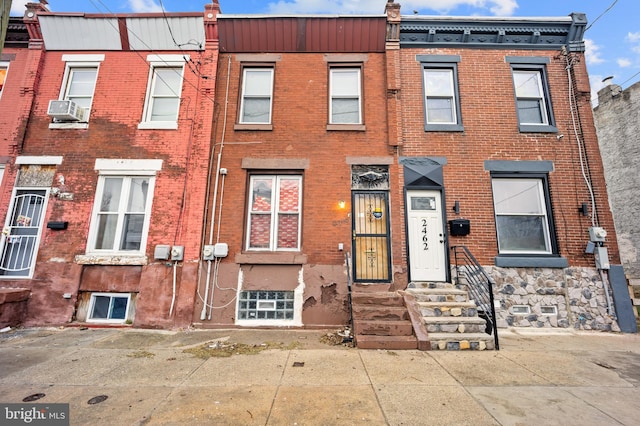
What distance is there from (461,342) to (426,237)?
2.68 meters

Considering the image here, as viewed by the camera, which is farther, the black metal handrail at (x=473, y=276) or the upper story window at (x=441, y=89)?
the upper story window at (x=441, y=89)

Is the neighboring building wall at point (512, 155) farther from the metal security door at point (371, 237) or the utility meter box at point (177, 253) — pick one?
the utility meter box at point (177, 253)

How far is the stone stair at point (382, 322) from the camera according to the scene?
16.8 feet

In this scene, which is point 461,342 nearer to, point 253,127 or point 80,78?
point 253,127

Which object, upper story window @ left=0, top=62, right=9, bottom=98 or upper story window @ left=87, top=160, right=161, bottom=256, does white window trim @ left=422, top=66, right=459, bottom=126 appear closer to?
upper story window @ left=87, top=160, right=161, bottom=256

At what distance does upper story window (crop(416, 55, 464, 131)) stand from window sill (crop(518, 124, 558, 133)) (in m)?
1.69

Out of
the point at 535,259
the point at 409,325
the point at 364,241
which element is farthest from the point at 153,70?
the point at 535,259

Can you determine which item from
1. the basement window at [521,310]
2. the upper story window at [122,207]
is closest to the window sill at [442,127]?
the basement window at [521,310]

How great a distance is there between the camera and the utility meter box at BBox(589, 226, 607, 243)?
6848mm

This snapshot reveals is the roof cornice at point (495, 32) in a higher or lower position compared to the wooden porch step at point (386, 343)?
higher

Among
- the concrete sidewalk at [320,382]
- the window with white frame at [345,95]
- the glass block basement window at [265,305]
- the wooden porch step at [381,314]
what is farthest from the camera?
the window with white frame at [345,95]

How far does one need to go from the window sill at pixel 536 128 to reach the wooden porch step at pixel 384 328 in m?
6.24

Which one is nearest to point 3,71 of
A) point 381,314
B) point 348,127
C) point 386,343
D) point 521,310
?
point 348,127

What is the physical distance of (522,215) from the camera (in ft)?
24.1
